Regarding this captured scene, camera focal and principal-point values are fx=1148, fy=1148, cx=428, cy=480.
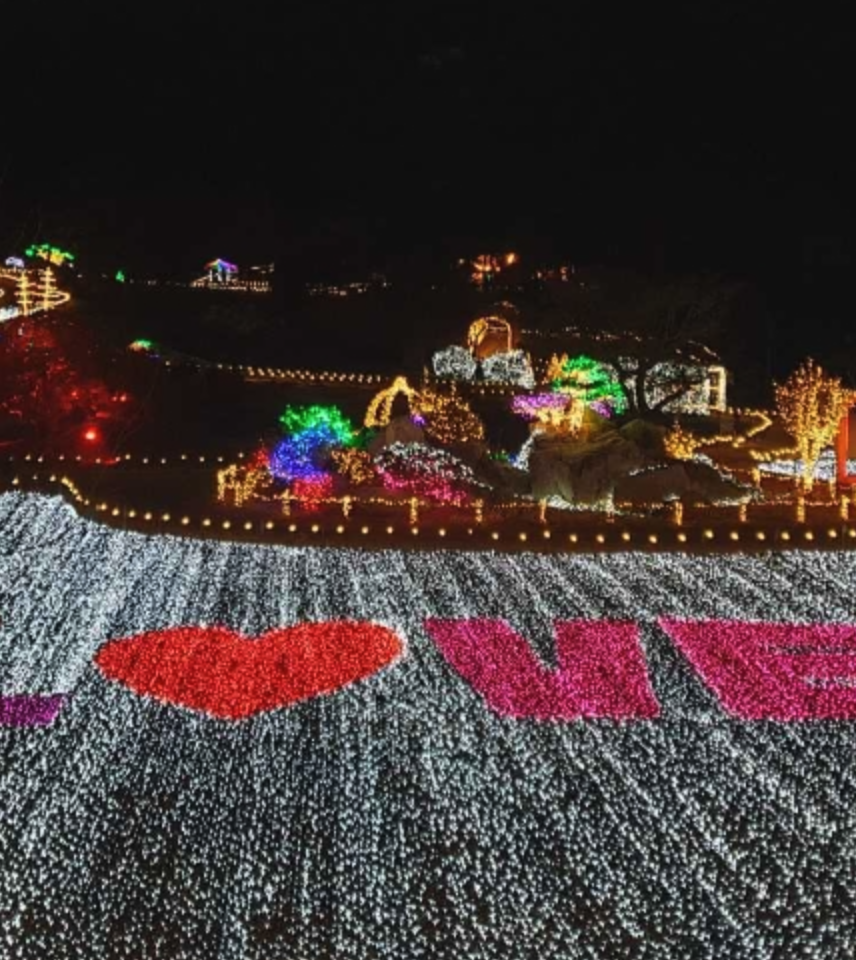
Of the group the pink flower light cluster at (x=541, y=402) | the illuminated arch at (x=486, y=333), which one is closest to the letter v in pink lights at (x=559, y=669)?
the pink flower light cluster at (x=541, y=402)

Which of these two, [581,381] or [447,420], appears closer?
[447,420]

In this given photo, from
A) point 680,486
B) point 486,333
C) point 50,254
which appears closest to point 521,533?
point 680,486

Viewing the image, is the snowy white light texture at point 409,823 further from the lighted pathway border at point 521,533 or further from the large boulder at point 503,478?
the large boulder at point 503,478

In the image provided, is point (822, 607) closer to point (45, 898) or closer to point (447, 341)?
point (45, 898)

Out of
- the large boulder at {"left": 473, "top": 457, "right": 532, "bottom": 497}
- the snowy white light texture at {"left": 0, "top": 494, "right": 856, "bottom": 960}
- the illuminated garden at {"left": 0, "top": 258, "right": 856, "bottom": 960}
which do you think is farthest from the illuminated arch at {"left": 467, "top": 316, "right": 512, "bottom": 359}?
the snowy white light texture at {"left": 0, "top": 494, "right": 856, "bottom": 960}

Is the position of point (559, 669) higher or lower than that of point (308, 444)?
lower

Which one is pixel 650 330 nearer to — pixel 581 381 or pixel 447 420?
pixel 581 381
